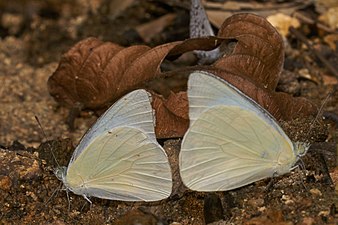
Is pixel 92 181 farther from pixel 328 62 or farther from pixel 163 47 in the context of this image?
pixel 328 62

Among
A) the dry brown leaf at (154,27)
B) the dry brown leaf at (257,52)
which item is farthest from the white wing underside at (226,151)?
the dry brown leaf at (154,27)

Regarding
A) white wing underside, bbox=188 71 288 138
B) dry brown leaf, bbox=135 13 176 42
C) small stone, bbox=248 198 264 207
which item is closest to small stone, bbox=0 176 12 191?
white wing underside, bbox=188 71 288 138

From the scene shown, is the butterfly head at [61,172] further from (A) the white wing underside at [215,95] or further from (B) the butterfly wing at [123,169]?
(A) the white wing underside at [215,95]

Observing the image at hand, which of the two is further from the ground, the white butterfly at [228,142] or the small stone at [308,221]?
the white butterfly at [228,142]

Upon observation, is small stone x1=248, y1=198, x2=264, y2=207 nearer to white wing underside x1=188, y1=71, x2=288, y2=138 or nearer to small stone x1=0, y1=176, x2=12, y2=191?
white wing underside x1=188, y1=71, x2=288, y2=138

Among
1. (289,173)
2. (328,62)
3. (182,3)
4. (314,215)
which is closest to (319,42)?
(328,62)

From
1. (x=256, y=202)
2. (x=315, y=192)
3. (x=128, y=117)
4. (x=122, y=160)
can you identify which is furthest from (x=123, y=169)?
(x=315, y=192)
